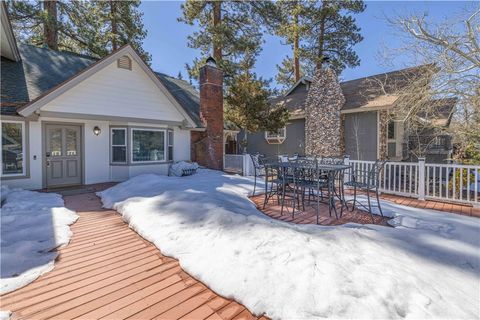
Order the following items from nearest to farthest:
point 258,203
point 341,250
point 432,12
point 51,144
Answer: point 341,250 < point 258,203 < point 432,12 < point 51,144

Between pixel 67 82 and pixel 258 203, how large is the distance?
22.8 feet

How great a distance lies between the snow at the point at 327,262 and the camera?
218cm

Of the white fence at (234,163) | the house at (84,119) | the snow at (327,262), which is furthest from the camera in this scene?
the white fence at (234,163)

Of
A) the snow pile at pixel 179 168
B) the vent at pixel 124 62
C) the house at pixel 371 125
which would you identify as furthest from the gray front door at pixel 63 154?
the house at pixel 371 125

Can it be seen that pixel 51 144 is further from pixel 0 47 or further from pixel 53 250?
pixel 53 250

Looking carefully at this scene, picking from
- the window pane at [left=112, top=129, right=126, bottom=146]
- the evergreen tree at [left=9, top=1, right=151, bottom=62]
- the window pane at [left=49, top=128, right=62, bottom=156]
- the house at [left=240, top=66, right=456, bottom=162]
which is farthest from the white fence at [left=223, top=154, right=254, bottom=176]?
the evergreen tree at [left=9, top=1, right=151, bottom=62]

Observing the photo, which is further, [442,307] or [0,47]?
[0,47]

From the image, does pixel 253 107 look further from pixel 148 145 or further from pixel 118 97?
pixel 118 97

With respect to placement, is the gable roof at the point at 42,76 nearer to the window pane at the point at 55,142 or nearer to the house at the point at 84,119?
the house at the point at 84,119

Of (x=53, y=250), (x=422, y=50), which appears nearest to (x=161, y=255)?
(x=53, y=250)

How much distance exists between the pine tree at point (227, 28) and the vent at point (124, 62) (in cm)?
559

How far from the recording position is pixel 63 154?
329 inches

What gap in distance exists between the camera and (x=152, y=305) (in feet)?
7.75

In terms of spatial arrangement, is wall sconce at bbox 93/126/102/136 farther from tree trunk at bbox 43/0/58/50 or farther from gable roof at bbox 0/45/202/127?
tree trunk at bbox 43/0/58/50
